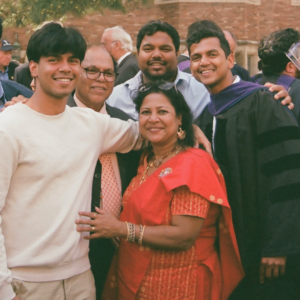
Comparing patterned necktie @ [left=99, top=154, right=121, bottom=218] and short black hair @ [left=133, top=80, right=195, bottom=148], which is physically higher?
short black hair @ [left=133, top=80, right=195, bottom=148]

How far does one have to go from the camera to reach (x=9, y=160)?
7.11 feet

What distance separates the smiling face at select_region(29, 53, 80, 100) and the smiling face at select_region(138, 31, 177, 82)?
144cm

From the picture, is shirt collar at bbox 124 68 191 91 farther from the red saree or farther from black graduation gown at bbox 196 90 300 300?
the red saree

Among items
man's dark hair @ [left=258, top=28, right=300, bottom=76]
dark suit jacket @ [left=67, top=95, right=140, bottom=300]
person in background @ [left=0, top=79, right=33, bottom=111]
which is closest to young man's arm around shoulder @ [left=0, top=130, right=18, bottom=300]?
dark suit jacket @ [left=67, top=95, right=140, bottom=300]

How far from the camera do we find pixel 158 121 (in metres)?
2.80

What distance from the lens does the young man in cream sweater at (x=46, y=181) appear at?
2238mm

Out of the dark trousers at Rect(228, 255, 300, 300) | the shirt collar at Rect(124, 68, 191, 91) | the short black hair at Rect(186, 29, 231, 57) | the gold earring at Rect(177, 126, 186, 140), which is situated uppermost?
the short black hair at Rect(186, 29, 231, 57)

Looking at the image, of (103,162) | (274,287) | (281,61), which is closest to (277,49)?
(281,61)

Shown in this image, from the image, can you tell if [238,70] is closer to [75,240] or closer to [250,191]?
[250,191]

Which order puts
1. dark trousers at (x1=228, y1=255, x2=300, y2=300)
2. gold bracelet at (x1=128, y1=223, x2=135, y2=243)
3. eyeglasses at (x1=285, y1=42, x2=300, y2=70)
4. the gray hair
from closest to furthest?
gold bracelet at (x1=128, y1=223, x2=135, y2=243), dark trousers at (x1=228, y1=255, x2=300, y2=300), eyeglasses at (x1=285, y1=42, x2=300, y2=70), the gray hair

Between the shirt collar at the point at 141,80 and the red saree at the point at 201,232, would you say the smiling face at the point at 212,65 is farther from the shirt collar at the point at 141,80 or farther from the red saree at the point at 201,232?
the shirt collar at the point at 141,80

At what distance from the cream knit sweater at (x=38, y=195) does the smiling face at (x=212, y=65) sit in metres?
1.05

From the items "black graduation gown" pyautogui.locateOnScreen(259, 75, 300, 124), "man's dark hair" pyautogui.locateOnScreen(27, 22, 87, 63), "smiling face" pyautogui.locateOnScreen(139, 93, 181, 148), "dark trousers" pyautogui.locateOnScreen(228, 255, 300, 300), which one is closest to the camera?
"man's dark hair" pyautogui.locateOnScreen(27, 22, 87, 63)

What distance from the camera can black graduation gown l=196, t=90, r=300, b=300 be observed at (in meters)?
2.81
